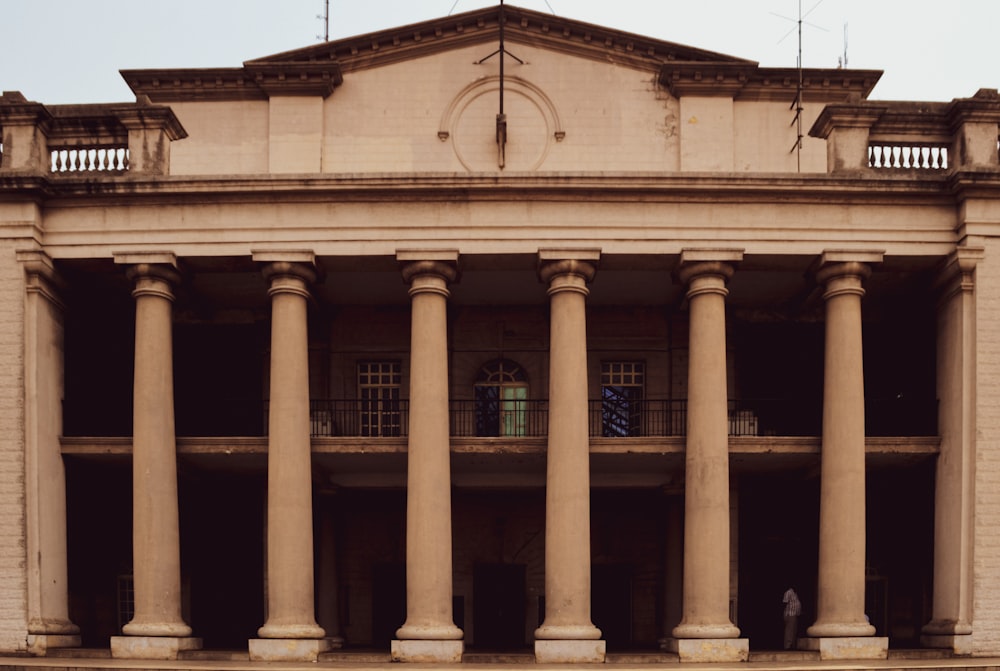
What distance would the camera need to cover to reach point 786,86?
29.6 metres

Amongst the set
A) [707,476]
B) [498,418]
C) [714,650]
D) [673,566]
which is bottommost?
[714,650]

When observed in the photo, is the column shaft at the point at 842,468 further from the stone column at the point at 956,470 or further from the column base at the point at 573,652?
the column base at the point at 573,652

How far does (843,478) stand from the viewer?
25.8 m

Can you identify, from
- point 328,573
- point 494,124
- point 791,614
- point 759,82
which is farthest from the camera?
point 328,573

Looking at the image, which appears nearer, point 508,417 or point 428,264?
point 428,264

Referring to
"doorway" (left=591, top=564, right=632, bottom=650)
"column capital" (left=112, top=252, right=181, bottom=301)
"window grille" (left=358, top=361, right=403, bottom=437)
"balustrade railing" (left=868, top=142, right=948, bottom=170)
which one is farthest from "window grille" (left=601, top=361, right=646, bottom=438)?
"column capital" (left=112, top=252, right=181, bottom=301)

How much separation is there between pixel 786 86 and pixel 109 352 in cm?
1662

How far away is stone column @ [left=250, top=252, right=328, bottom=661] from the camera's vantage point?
25.2 metres

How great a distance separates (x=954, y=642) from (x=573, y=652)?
740cm

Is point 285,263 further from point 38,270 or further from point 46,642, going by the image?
point 46,642

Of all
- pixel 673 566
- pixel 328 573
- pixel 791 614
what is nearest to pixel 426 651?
pixel 328 573

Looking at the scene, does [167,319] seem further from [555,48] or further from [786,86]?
[786,86]

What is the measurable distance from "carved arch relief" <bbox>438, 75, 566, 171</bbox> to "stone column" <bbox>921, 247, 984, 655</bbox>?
29.7ft

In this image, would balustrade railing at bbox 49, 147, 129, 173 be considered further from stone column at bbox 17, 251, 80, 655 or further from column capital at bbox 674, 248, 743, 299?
column capital at bbox 674, 248, 743, 299
